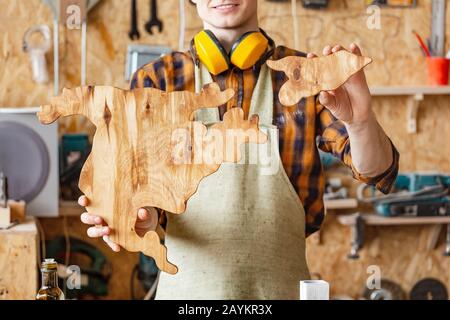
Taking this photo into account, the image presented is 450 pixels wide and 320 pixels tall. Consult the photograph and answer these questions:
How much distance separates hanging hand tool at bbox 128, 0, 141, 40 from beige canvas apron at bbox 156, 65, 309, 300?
117cm

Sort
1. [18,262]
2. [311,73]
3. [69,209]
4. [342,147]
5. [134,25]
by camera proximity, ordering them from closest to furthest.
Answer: [311,73] < [342,147] < [18,262] < [69,209] < [134,25]

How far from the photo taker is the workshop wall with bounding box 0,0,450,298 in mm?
2395

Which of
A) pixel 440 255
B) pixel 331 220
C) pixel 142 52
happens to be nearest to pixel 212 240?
pixel 142 52

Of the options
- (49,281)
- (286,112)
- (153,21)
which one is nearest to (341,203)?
(153,21)

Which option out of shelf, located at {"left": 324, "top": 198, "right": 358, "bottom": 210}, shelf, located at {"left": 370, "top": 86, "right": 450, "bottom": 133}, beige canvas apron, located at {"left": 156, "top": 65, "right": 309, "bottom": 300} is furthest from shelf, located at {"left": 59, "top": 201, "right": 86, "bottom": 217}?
beige canvas apron, located at {"left": 156, "top": 65, "right": 309, "bottom": 300}

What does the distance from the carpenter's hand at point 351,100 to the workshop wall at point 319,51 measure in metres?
1.40

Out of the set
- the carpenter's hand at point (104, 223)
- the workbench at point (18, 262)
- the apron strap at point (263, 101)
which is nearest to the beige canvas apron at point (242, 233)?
the apron strap at point (263, 101)

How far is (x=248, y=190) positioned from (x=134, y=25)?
126 centimetres

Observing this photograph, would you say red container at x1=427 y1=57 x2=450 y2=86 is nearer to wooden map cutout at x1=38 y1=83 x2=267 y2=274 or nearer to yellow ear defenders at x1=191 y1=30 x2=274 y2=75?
yellow ear defenders at x1=191 y1=30 x2=274 y2=75

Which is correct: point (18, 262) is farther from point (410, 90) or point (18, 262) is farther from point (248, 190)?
point (410, 90)

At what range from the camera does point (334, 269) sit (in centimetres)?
261

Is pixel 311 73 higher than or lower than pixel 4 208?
higher

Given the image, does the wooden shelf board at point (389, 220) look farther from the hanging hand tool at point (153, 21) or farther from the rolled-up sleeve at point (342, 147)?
the rolled-up sleeve at point (342, 147)

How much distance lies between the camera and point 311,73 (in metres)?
1.03
